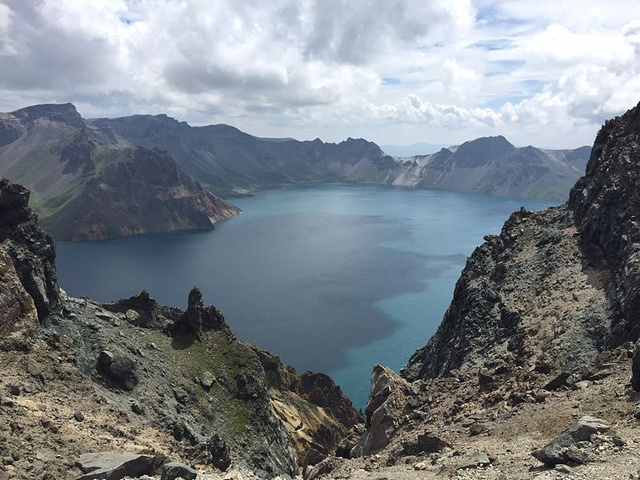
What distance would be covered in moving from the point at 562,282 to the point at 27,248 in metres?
62.2

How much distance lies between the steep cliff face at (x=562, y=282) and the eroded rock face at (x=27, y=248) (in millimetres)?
46774

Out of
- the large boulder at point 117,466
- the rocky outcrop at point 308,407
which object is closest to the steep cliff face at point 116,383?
the rocky outcrop at point 308,407

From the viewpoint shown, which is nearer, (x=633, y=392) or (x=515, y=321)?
(x=633, y=392)

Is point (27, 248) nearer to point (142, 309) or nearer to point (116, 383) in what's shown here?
point (116, 383)

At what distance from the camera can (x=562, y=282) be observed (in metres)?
61.2

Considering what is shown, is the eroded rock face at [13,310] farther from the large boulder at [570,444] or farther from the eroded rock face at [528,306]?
Answer: the eroded rock face at [528,306]

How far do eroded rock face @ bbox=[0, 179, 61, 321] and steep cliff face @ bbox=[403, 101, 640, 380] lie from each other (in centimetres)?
4677

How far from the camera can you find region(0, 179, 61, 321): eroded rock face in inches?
2159

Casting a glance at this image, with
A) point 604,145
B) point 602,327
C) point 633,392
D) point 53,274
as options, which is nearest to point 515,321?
point 602,327

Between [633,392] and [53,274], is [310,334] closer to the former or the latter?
[53,274]

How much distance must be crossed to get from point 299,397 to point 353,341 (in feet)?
135

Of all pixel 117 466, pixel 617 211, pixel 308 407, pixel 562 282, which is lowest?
pixel 308 407

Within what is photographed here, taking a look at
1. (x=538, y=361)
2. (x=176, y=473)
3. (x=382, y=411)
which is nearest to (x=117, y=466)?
(x=176, y=473)

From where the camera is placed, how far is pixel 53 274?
194 feet
